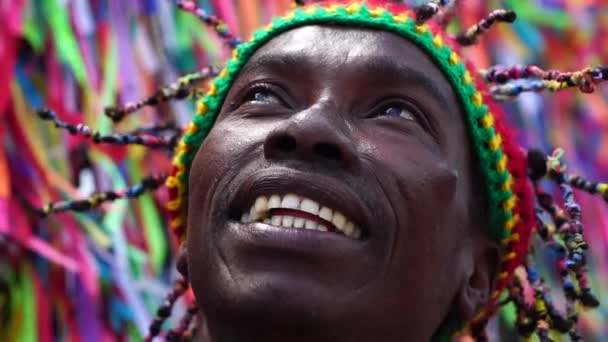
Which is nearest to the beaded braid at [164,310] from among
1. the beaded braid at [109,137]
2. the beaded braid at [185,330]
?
the beaded braid at [185,330]

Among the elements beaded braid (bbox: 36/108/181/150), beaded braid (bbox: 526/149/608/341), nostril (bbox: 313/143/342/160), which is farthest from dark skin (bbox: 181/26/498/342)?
beaded braid (bbox: 36/108/181/150)

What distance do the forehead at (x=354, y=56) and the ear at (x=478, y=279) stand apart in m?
0.28

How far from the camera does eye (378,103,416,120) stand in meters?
1.57

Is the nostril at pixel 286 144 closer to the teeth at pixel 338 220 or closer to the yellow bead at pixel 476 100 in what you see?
the teeth at pixel 338 220

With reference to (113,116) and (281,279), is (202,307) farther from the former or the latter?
(113,116)

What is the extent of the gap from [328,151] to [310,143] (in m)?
0.03

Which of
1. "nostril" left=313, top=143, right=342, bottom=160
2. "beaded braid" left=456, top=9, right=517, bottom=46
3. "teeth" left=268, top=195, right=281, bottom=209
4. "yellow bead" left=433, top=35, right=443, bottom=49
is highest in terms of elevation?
"beaded braid" left=456, top=9, right=517, bottom=46

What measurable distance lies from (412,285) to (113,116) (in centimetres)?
77

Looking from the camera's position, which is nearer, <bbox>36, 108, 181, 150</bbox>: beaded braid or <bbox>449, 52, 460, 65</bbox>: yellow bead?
<bbox>449, 52, 460, 65</bbox>: yellow bead

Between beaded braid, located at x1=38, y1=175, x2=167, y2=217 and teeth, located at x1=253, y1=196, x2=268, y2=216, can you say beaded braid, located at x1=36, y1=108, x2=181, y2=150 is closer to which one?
beaded braid, located at x1=38, y1=175, x2=167, y2=217

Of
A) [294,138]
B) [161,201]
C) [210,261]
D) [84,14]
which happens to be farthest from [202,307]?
[84,14]

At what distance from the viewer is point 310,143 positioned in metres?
1.40

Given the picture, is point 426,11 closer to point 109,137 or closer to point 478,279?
point 478,279

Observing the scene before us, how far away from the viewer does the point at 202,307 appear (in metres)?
1.49
